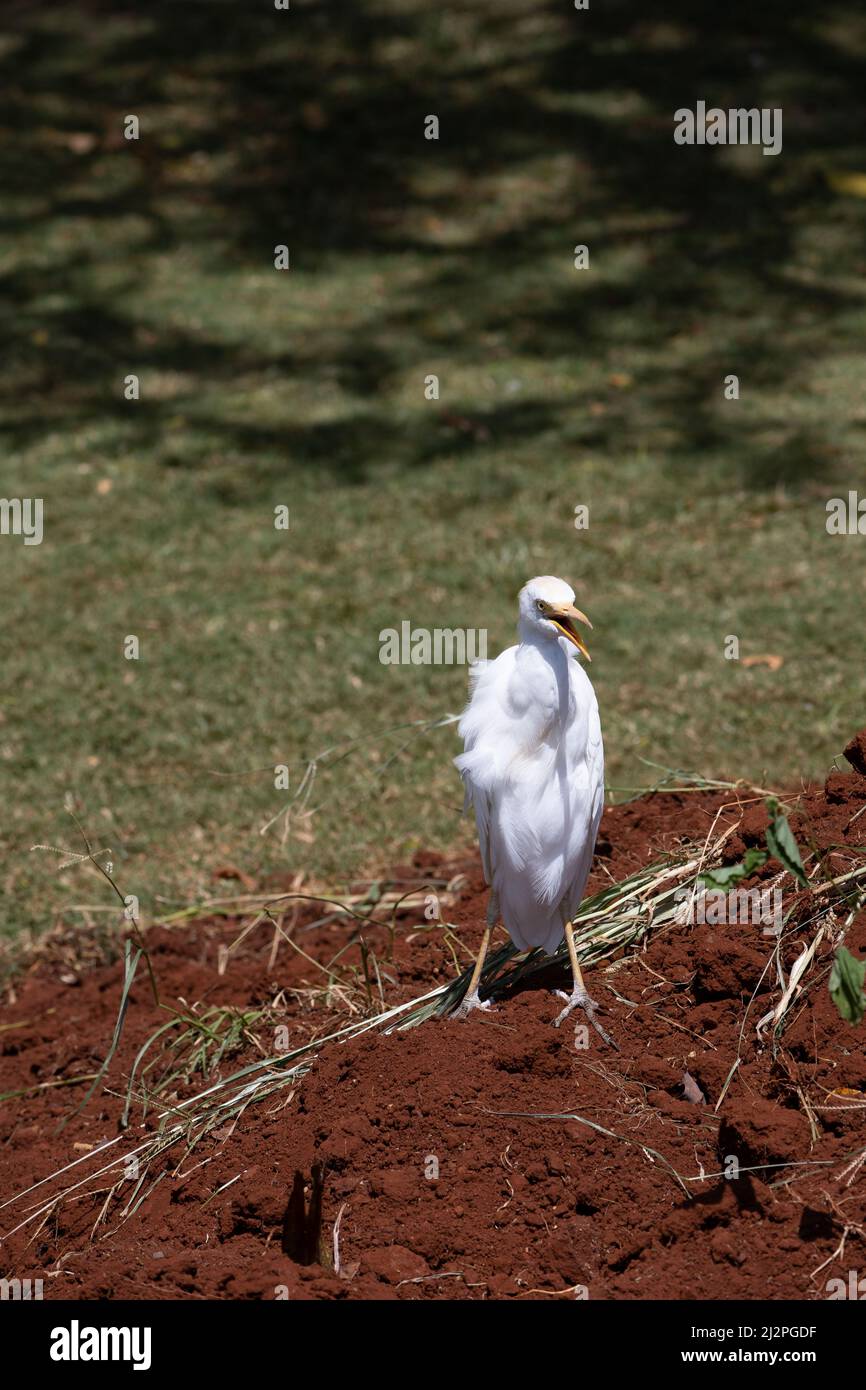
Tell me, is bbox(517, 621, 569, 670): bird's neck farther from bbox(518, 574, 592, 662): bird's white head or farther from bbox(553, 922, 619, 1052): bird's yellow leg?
bbox(553, 922, 619, 1052): bird's yellow leg

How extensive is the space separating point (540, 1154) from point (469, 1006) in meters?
0.53

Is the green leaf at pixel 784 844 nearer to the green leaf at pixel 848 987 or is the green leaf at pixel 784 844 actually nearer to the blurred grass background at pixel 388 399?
the green leaf at pixel 848 987

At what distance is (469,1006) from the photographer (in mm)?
3900

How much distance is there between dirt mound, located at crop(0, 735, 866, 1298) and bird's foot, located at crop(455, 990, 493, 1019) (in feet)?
0.17

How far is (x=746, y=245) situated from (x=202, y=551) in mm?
4858

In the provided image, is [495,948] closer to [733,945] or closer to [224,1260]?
[733,945]

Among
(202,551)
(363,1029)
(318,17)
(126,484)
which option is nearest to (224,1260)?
(363,1029)

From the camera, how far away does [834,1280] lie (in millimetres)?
3051

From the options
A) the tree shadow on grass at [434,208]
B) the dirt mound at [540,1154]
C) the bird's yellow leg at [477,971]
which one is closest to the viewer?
the dirt mound at [540,1154]

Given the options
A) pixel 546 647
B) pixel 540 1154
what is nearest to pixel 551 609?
pixel 546 647

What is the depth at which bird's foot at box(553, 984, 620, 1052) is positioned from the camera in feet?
12.1

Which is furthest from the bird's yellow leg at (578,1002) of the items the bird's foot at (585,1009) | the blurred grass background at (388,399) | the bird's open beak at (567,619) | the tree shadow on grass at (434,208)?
the tree shadow on grass at (434,208)

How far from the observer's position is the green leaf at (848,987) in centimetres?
291

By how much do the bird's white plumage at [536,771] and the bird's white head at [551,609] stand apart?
0.08 meters
